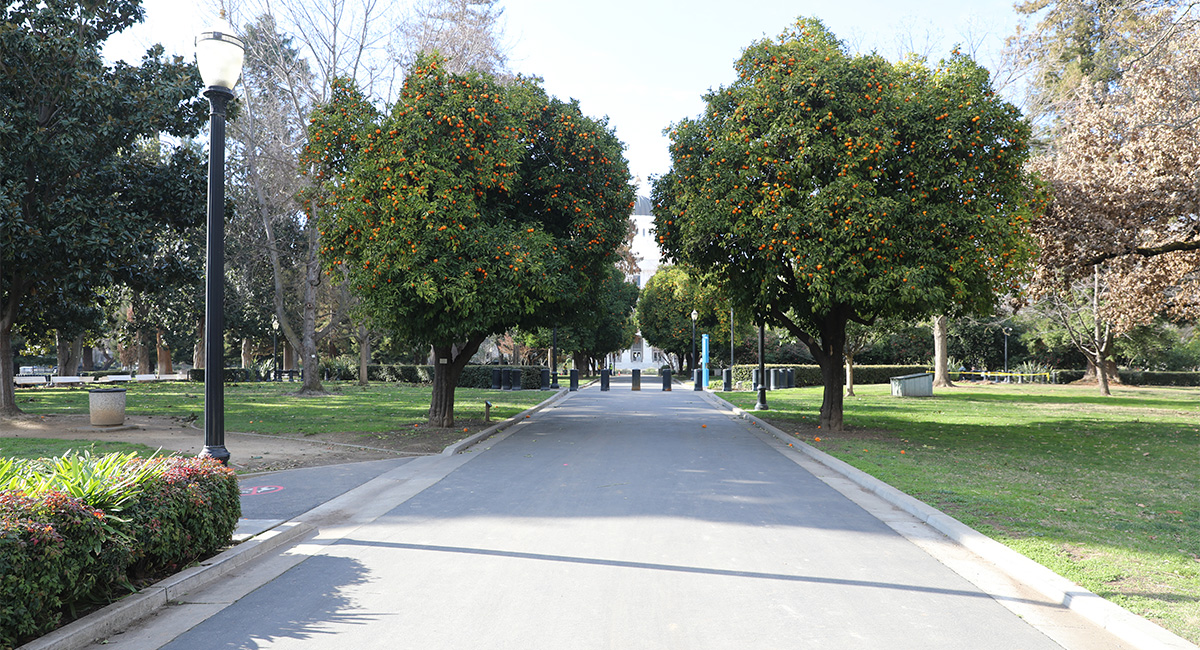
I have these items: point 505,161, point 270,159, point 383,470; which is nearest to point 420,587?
point 383,470

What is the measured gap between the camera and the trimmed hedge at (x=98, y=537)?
12.8 feet

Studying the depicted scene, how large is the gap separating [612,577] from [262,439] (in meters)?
11.2

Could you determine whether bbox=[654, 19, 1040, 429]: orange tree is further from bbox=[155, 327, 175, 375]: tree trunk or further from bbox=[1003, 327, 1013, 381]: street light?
bbox=[155, 327, 175, 375]: tree trunk

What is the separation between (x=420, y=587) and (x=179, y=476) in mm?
2031

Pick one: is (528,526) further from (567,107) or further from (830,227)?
(567,107)

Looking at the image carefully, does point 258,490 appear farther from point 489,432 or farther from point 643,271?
point 643,271

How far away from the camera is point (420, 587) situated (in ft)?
17.7

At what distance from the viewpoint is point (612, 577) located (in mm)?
5598

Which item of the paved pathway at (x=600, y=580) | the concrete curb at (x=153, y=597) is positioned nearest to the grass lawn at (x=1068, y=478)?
the paved pathway at (x=600, y=580)

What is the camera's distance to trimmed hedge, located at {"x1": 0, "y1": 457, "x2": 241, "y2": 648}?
3.90 m

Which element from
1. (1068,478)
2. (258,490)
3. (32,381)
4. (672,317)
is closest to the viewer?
(258,490)

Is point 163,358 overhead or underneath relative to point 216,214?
underneath

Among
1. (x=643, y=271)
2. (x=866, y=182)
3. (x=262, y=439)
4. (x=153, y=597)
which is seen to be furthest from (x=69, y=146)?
(x=643, y=271)

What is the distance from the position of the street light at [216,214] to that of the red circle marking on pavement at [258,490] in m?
2.38
